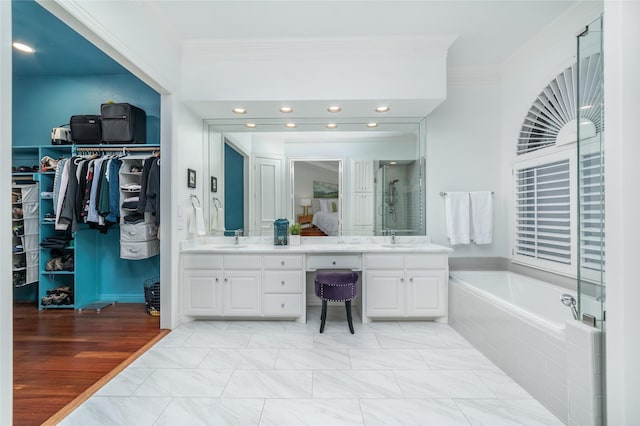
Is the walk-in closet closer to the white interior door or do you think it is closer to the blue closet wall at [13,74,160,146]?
the blue closet wall at [13,74,160,146]

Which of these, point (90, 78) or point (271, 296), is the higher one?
point (90, 78)

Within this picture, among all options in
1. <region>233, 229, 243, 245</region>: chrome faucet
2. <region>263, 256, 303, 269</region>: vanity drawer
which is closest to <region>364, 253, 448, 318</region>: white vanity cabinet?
<region>263, 256, 303, 269</region>: vanity drawer

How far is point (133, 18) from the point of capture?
2.22m

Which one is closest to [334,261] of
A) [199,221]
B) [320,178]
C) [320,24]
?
[320,178]

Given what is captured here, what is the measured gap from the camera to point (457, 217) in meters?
3.46

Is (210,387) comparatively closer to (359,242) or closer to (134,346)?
(134,346)

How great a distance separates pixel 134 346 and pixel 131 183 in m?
1.76

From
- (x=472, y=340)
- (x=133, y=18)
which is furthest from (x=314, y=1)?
(x=472, y=340)

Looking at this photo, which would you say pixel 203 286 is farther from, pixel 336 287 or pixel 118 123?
pixel 118 123

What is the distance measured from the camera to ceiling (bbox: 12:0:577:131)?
7.97 feet

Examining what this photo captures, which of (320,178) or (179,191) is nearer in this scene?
(179,191)

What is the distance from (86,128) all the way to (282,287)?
2.83 m

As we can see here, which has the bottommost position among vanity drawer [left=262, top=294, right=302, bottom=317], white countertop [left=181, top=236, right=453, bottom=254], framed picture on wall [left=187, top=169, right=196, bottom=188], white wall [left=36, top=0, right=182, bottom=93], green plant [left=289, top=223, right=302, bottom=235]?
vanity drawer [left=262, top=294, right=302, bottom=317]
